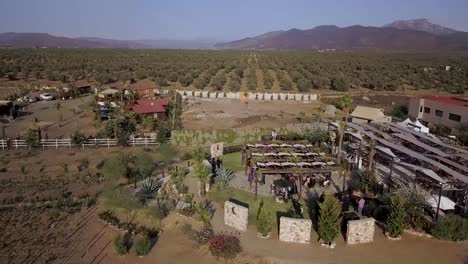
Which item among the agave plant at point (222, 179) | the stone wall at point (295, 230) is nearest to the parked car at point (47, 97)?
the agave plant at point (222, 179)

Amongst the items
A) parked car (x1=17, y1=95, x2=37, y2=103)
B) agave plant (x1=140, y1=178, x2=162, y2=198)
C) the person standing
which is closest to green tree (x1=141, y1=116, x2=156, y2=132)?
agave plant (x1=140, y1=178, x2=162, y2=198)

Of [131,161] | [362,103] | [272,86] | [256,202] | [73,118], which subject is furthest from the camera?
[272,86]

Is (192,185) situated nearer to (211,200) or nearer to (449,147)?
(211,200)

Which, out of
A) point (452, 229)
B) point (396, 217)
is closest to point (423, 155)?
point (452, 229)

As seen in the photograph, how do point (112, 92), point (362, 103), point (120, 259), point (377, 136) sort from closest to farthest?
point (120, 259) → point (377, 136) → point (112, 92) → point (362, 103)

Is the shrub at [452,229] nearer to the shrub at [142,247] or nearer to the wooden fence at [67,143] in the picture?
the shrub at [142,247]

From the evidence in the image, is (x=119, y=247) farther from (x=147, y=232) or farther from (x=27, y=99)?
(x=27, y=99)

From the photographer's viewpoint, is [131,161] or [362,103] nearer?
[131,161]

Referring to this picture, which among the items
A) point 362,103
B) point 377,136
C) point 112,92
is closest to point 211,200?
point 377,136
